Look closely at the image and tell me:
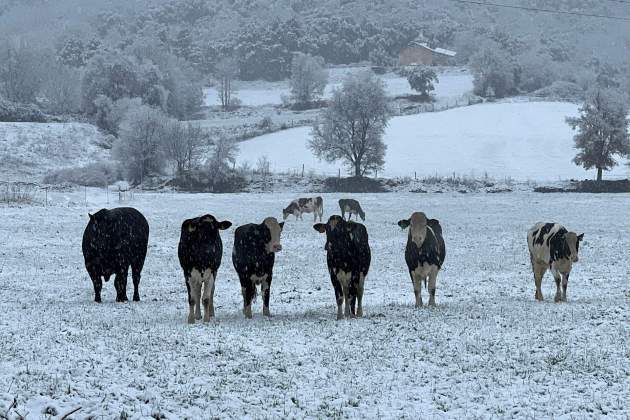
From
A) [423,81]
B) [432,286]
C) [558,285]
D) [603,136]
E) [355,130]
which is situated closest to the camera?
[432,286]

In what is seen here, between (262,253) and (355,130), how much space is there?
56732 mm

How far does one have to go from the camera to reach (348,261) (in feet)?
48.8

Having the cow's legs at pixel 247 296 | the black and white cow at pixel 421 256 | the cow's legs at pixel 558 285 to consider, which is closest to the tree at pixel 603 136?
the cow's legs at pixel 558 285

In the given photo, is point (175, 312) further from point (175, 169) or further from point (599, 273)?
point (175, 169)

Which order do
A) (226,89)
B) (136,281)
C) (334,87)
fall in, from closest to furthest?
(136,281) → (334,87) → (226,89)

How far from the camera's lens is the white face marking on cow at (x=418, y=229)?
16047mm

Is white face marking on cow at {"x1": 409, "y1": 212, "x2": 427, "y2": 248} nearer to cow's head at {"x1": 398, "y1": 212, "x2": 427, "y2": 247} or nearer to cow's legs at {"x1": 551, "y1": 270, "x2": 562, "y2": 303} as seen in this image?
cow's head at {"x1": 398, "y1": 212, "x2": 427, "y2": 247}

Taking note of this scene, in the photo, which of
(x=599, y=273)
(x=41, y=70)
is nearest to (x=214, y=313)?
(x=599, y=273)

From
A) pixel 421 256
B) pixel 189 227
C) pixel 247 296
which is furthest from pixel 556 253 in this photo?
pixel 189 227

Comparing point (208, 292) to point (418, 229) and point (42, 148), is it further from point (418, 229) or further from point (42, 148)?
point (42, 148)

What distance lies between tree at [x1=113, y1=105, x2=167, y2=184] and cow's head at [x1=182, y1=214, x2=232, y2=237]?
52.3m

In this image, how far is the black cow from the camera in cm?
1748

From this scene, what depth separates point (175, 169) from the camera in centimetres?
7212

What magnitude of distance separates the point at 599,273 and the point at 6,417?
18.4m
